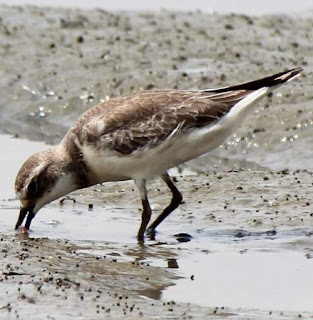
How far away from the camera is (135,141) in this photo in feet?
32.0

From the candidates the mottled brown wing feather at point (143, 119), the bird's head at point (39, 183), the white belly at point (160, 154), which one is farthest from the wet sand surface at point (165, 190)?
the mottled brown wing feather at point (143, 119)

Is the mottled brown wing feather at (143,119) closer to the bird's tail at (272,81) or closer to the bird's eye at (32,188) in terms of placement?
the bird's tail at (272,81)

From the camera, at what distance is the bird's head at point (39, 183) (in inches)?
388

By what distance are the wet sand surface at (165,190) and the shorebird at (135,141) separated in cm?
45

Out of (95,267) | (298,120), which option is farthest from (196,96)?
(298,120)

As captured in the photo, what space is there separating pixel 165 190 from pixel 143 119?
1.74 meters

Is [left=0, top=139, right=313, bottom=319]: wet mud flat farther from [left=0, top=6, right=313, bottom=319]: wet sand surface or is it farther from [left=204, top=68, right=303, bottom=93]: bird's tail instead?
[left=204, top=68, right=303, bottom=93]: bird's tail

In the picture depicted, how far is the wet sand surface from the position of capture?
786 cm

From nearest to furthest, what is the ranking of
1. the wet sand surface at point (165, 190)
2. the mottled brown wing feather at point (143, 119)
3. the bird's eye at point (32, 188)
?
the wet sand surface at point (165, 190) → the mottled brown wing feather at point (143, 119) → the bird's eye at point (32, 188)

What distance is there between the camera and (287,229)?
998 centimetres

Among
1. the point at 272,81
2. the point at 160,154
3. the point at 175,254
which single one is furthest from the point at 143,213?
the point at 272,81

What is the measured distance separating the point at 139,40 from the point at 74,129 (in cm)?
623

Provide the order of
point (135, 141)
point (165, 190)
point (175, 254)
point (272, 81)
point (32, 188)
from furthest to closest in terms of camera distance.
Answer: point (165, 190), point (272, 81), point (32, 188), point (135, 141), point (175, 254)

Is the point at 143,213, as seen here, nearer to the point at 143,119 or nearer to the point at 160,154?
the point at 160,154
